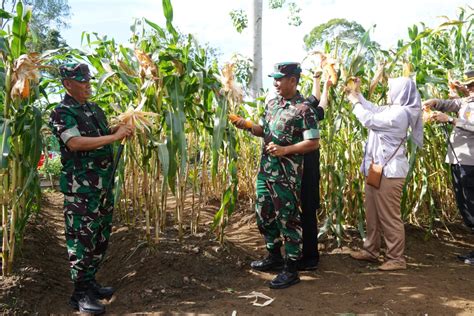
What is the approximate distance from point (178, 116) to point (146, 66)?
445mm

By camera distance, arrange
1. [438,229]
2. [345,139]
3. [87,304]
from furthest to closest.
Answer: [438,229] < [345,139] < [87,304]

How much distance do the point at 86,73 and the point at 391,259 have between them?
277cm

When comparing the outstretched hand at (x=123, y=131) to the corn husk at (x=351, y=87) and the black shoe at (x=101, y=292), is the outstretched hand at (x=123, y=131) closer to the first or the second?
the black shoe at (x=101, y=292)

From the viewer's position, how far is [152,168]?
362cm

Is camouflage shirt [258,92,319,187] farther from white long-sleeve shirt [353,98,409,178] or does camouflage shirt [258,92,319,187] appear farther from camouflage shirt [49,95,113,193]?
camouflage shirt [49,95,113,193]

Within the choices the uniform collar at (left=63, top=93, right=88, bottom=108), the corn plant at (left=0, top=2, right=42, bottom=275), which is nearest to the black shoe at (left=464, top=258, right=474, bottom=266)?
the uniform collar at (left=63, top=93, right=88, bottom=108)

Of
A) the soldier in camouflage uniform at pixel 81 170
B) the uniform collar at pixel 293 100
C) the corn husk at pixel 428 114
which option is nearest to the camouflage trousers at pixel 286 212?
the uniform collar at pixel 293 100

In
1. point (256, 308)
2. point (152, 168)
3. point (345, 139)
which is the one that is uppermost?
point (345, 139)

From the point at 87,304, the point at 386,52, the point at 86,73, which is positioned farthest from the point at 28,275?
the point at 386,52

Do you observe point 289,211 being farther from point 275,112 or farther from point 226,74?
point 226,74

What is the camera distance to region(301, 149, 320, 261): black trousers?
3.42 metres

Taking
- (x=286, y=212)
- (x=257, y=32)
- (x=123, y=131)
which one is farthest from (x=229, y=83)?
(x=257, y=32)

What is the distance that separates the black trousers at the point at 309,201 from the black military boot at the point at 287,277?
368 millimetres

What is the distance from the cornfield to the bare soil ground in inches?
8.4
